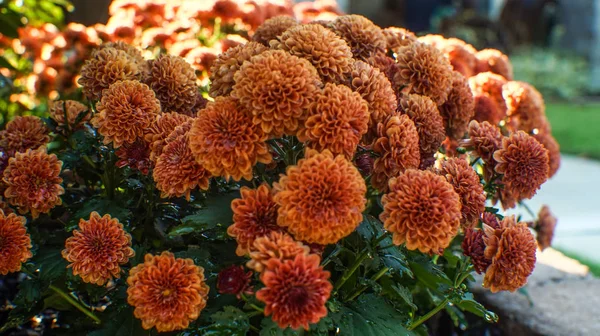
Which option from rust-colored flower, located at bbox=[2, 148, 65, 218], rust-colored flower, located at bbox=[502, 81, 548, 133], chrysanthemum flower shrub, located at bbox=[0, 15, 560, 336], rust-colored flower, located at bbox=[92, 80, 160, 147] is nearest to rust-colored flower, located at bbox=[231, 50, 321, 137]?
chrysanthemum flower shrub, located at bbox=[0, 15, 560, 336]

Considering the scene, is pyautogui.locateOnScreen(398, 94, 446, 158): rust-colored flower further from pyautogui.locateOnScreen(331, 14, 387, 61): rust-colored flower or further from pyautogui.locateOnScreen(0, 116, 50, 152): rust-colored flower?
pyautogui.locateOnScreen(0, 116, 50, 152): rust-colored flower

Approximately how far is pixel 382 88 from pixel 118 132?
60 centimetres

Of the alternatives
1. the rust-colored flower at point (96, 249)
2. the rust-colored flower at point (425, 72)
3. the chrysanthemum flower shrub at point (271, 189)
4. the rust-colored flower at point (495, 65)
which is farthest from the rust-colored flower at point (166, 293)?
the rust-colored flower at point (495, 65)

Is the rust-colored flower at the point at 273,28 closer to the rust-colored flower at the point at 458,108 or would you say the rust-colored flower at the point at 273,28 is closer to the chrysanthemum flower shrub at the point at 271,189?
the chrysanthemum flower shrub at the point at 271,189

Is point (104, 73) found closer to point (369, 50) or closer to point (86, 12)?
point (369, 50)

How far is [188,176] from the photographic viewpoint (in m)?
1.44

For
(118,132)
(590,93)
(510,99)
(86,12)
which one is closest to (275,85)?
(118,132)

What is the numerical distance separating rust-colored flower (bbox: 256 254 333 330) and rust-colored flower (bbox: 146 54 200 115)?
68 centimetres

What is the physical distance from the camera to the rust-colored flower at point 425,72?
1.71 m

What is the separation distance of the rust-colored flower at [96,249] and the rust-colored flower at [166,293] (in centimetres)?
12

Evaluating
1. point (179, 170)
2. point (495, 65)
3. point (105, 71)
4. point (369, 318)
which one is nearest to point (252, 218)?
point (179, 170)

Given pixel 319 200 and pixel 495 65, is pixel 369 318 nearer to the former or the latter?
pixel 319 200

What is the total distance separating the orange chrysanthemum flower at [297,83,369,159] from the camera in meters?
1.35

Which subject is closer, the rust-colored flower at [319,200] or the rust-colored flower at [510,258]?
the rust-colored flower at [319,200]
